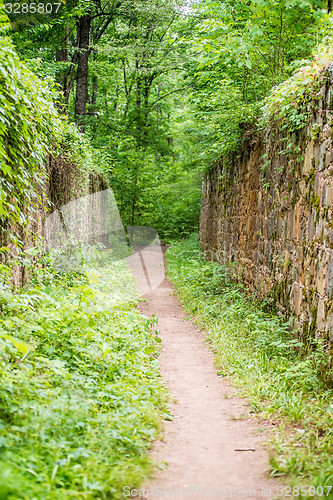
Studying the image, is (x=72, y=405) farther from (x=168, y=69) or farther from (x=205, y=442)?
(x=168, y=69)

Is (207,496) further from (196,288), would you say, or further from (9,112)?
(196,288)

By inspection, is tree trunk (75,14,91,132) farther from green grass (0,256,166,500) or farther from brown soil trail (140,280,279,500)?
brown soil trail (140,280,279,500)

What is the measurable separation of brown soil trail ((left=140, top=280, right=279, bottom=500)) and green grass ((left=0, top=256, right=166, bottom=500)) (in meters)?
0.18

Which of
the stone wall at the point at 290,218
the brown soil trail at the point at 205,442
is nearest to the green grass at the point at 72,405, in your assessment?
the brown soil trail at the point at 205,442

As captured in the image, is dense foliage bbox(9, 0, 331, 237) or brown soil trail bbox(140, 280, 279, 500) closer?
brown soil trail bbox(140, 280, 279, 500)

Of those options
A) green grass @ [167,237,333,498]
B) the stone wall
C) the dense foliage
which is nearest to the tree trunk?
the dense foliage

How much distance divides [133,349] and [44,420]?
6.99ft

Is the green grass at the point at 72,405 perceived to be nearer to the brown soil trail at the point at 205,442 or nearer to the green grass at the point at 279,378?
the brown soil trail at the point at 205,442

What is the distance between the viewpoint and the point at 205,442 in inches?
124

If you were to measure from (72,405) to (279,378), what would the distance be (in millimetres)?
2145

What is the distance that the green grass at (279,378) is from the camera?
8.85 feet

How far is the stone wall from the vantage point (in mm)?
4023

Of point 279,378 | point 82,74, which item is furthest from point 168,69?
point 279,378

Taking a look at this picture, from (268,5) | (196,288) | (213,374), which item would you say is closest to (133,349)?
(213,374)
